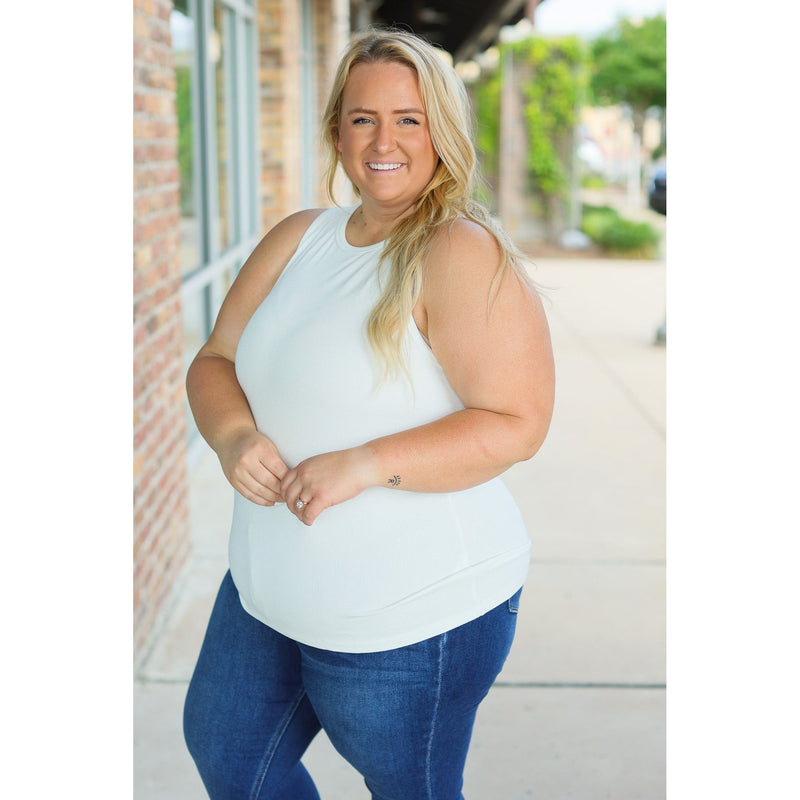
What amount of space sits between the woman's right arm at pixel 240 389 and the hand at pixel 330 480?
77mm

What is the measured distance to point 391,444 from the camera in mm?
1547

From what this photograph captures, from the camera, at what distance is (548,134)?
1628 cm

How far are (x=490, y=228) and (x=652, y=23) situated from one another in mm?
30707

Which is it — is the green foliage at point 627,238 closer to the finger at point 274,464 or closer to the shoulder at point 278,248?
the shoulder at point 278,248

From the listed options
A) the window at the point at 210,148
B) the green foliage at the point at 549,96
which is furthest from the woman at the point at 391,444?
the green foliage at the point at 549,96

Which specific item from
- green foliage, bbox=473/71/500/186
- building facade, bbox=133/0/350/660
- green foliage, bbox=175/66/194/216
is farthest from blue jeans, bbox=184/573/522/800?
green foliage, bbox=473/71/500/186

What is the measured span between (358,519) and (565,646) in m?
Result: 2.09

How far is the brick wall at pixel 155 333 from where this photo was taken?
322cm

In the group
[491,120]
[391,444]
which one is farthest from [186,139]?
[491,120]

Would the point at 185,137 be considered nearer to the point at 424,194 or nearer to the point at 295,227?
the point at 295,227

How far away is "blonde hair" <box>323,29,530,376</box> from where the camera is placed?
154 centimetres

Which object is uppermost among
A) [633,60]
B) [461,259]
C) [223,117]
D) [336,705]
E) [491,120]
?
[633,60]
